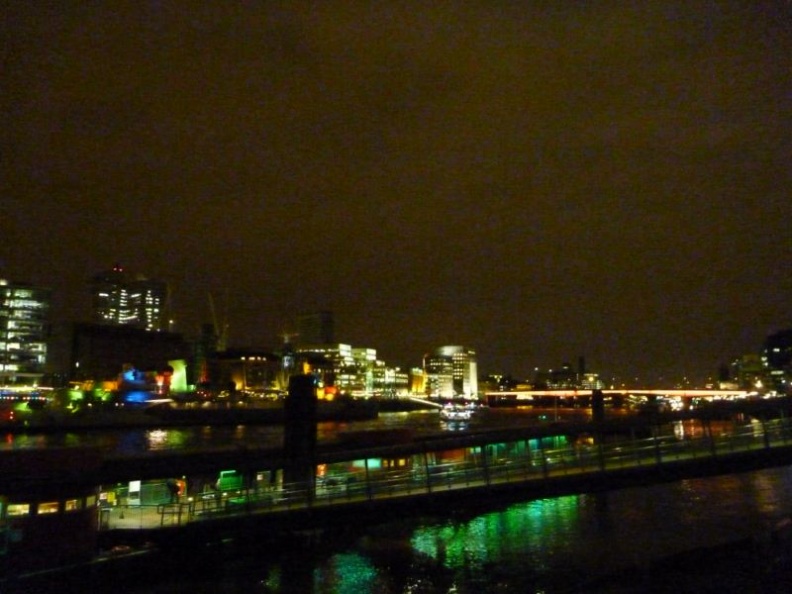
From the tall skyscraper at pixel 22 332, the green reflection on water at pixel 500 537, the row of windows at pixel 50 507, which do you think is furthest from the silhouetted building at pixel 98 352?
the row of windows at pixel 50 507

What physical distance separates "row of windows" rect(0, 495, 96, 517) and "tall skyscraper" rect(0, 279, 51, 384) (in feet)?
432

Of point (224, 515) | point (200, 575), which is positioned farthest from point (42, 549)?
point (224, 515)

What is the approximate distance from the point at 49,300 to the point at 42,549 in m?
145

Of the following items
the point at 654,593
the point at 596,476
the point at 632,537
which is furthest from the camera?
the point at 632,537

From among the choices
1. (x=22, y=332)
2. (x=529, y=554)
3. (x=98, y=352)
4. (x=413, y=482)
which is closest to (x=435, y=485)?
(x=413, y=482)

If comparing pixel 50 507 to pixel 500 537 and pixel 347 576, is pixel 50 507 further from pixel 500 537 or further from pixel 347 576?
pixel 500 537

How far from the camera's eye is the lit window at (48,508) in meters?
19.0

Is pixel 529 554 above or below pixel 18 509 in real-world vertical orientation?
below

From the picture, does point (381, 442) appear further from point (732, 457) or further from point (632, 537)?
point (732, 457)

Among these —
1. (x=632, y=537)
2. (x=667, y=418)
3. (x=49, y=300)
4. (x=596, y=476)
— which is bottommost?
(x=632, y=537)

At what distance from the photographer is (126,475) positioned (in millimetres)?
23078

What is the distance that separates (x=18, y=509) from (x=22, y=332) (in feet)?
451

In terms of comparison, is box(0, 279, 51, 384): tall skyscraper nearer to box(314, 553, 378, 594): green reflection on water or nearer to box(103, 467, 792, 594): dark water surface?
box(103, 467, 792, 594): dark water surface

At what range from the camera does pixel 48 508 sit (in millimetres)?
19094
